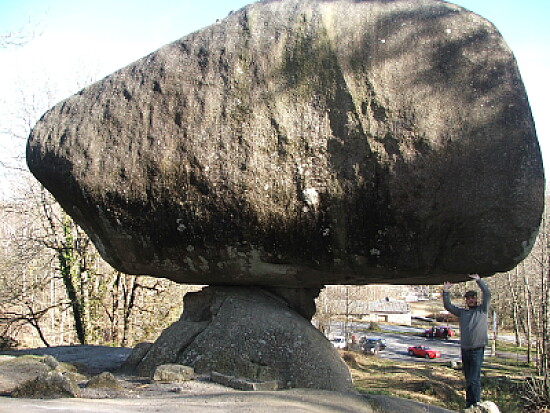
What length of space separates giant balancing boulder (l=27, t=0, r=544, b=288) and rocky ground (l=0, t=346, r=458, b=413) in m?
1.22

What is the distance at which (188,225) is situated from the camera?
4578 millimetres

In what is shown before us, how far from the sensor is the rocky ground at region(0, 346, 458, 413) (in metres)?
2.83

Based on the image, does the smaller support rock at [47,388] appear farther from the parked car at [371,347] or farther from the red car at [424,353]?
the red car at [424,353]

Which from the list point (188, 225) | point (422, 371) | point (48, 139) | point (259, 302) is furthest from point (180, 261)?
point (422, 371)

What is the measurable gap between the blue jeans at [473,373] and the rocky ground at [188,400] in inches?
29.4

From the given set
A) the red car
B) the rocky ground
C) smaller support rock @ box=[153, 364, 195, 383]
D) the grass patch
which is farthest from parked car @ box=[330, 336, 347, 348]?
smaller support rock @ box=[153, 364, 195, 383]

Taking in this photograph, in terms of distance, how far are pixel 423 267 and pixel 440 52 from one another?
175 cm

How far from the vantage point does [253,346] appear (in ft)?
14.4

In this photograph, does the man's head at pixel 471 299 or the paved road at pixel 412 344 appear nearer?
the man's head at pixel 471 299

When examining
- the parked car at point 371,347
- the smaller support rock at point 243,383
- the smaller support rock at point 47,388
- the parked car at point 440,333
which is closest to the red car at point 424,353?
the parked car at point 371,347

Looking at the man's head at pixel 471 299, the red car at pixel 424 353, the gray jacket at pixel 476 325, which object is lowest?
the red car at pixel 424 353

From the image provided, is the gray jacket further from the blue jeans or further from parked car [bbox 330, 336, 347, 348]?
parked car [bbox 330, 336, 347, 348]

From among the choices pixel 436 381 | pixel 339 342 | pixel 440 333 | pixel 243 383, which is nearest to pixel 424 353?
pixel 339 342

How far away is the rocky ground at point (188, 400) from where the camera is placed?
2.83 m
